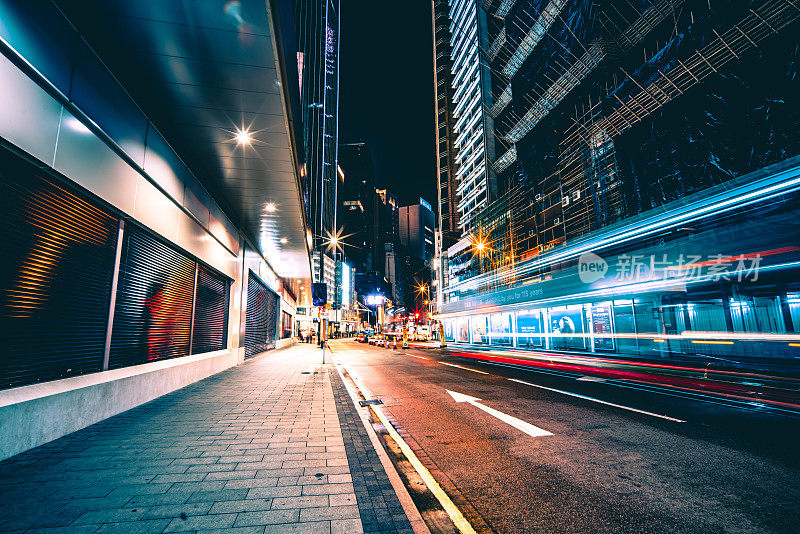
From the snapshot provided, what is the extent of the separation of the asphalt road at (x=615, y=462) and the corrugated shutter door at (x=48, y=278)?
17.7ft

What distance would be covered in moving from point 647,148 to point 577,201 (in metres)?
6.84

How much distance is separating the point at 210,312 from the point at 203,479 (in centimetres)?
983

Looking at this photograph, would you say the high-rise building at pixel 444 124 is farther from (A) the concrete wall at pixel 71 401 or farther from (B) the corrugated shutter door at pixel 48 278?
(B) the corrugated shutter door at pixel 48 278

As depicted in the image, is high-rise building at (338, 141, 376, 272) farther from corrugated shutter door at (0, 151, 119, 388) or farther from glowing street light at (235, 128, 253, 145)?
corrugated shutter door at (0, 151, 119, 388)

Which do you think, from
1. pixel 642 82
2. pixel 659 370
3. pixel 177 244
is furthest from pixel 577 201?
pixel 177 244

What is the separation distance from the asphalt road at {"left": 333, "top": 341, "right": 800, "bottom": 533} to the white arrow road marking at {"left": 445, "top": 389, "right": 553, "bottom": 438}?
0.19ft

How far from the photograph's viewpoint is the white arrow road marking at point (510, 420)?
5.27 metres

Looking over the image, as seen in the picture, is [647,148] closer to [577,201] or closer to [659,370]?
[577,201]

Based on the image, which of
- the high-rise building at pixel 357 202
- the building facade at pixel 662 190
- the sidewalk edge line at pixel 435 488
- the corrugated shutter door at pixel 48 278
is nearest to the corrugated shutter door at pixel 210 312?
the corrugated shutter door at pixel 48 278

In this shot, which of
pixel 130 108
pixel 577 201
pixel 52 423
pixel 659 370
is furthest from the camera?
pixel 577 201

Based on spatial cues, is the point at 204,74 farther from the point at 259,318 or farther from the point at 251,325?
the point at 259,318

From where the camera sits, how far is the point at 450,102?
89.4 m

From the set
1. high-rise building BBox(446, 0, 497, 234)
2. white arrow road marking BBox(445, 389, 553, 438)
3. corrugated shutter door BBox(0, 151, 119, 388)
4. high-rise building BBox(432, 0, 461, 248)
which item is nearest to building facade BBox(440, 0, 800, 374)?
white arrow road marking BBox(445, 389, 553, 438)

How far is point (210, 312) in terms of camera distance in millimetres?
11992
